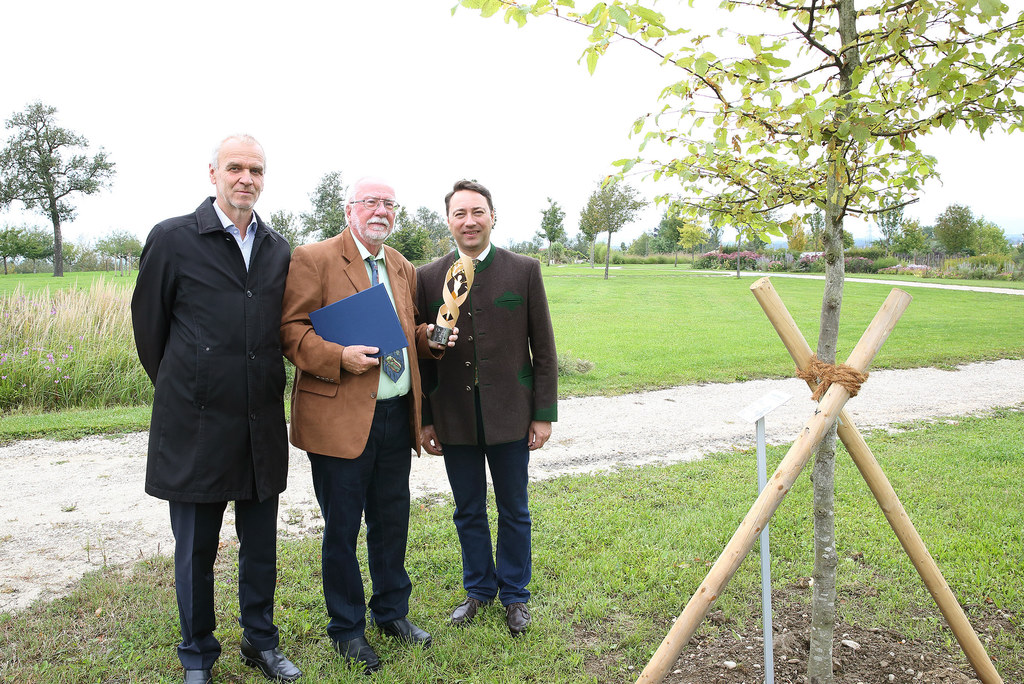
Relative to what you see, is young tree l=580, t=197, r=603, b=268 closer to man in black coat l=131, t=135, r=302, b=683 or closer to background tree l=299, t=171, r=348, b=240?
background tree l=299, t=171, r=348, b=240

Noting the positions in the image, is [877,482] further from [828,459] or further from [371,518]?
[371,518]

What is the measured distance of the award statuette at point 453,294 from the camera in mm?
3321

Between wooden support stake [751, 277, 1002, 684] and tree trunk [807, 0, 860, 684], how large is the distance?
0.88ft

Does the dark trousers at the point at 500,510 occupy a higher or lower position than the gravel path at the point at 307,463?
higher

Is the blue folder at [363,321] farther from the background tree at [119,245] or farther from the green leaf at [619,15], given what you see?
the background tree at [119,245]

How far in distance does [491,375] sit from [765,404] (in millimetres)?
1482

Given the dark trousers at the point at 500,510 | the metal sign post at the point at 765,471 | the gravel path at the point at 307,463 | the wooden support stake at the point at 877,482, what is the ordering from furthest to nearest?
the gravel path at the point at 307,463
the dark trousers at the point at 500,510
the metal sign post at the point at 765,471
the wooden support stake at the point at 877,482

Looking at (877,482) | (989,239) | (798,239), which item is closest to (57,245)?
(798,239)

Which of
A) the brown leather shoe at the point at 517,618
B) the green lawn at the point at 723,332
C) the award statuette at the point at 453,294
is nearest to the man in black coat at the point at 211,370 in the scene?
the award statuette at the point at 453,294

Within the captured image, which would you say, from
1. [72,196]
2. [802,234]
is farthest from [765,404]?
[72,196]

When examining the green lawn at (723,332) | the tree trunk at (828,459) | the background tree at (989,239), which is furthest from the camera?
the background tree at (989,239)

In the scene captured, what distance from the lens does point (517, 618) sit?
3.62 meters

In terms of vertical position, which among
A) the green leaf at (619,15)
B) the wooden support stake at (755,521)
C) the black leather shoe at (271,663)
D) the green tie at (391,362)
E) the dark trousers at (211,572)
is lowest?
the black leather shoe at (271,663)

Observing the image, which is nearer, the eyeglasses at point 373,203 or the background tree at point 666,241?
the eyeglasses at point 373,203
